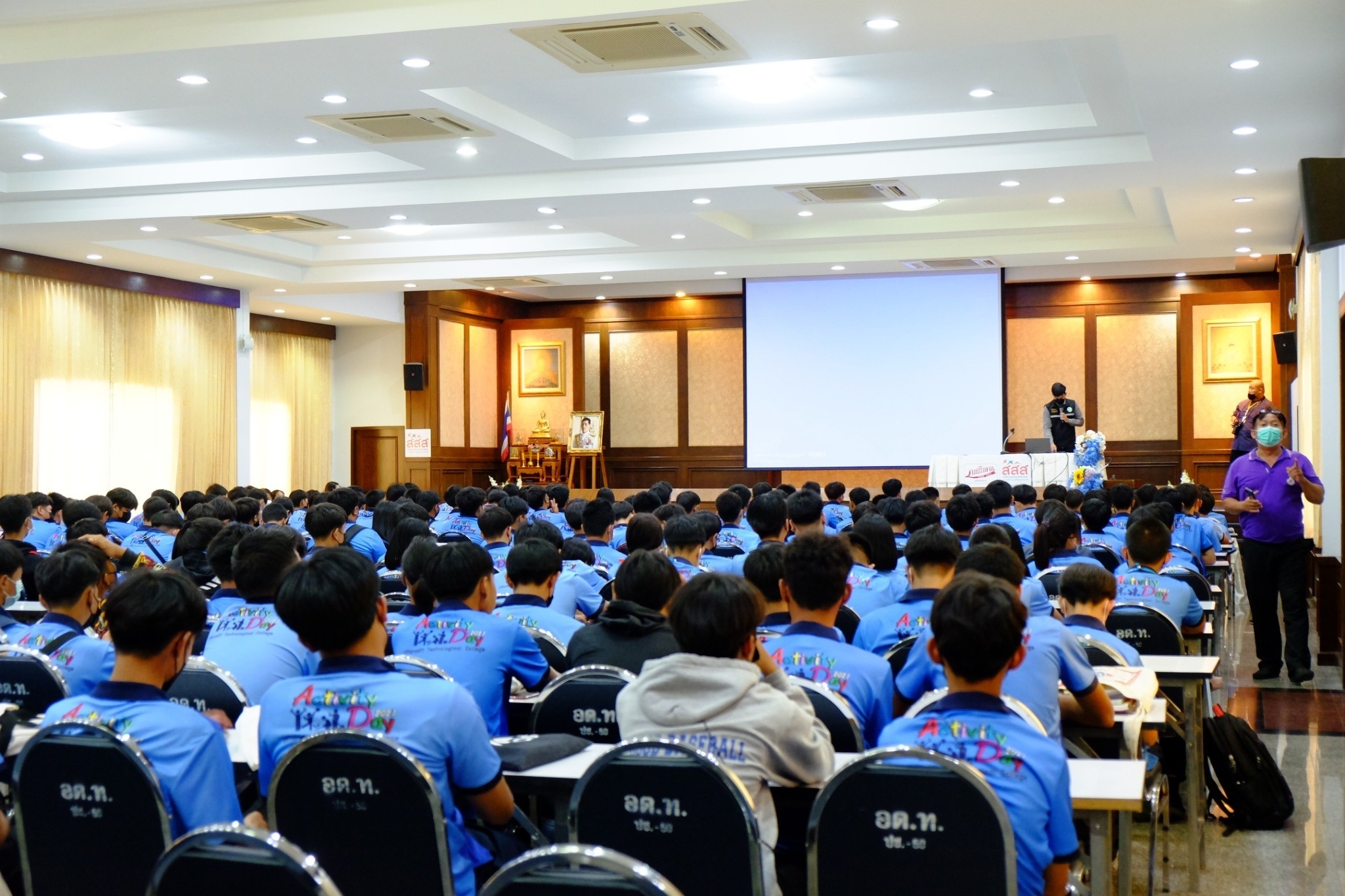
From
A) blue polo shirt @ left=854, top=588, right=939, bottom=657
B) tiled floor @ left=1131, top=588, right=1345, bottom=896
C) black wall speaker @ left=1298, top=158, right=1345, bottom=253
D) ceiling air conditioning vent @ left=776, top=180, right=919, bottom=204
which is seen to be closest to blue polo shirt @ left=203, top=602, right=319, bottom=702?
blue polo shirt @ left=854, top=588, right=939, bottom=657

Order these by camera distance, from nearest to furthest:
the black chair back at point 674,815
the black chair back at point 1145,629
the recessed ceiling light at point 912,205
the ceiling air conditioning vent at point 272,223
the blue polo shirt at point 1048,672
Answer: the black chair back at point 674,815
the blue polo shirt at point 1048,672
the black chair back at point 1145,629
the ceiling air conditioning vent at point 272,223
the recessed ceiling light at point 912,205

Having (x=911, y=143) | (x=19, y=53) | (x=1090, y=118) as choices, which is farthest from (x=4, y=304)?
(x=1090, y=118)

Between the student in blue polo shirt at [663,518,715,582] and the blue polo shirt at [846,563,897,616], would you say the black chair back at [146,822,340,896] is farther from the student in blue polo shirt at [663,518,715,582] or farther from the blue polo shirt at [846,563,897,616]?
the student in blue polo shirt at [663,518,715,582]

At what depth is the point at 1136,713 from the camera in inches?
139

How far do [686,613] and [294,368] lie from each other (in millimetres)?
17659

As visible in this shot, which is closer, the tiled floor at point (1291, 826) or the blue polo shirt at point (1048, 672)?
the blue polo shirt at point (1048, 672)

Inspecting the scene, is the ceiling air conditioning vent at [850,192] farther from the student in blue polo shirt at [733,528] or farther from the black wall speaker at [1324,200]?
the black wall speaker at [1324,200]

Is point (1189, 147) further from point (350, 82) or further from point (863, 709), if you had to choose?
point (863, 709)

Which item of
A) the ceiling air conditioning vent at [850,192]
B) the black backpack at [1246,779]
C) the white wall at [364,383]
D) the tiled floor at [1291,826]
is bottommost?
the tiled floor at [1291,826]

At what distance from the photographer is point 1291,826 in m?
5.02

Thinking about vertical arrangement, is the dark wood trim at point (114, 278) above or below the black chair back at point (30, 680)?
above

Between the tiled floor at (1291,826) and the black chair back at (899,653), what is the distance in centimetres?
121

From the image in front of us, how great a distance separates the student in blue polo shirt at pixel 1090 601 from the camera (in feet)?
13.6

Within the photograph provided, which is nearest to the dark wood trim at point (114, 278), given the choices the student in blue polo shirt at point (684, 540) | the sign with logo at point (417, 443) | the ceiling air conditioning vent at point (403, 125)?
the sign with logo at point (417, 443)
